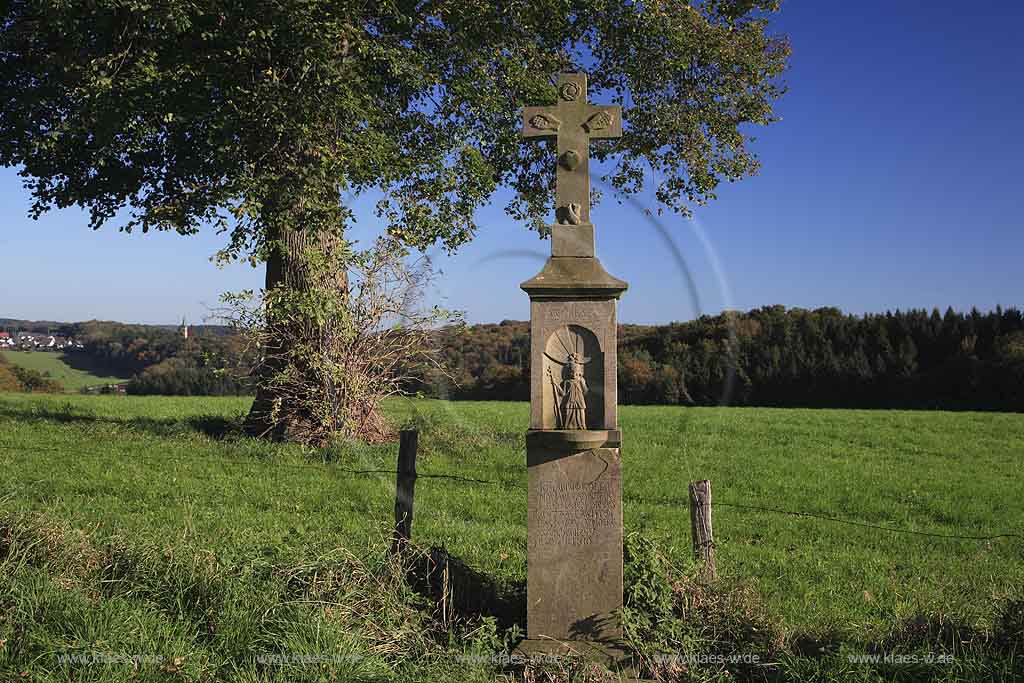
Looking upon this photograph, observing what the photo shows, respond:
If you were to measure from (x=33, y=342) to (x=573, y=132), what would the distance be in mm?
57413

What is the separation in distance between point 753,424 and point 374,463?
1297 centimetres

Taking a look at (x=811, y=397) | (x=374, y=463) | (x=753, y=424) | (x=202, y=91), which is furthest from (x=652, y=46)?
(x=811, y=397)

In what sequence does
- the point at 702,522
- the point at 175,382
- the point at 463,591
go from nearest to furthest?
the point at 463,591, the point at 702,522, the point at 175,382

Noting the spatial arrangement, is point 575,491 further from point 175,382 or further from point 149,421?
point 175,382

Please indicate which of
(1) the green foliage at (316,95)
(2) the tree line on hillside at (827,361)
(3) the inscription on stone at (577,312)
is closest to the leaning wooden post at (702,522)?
(3) the inscription on stone at (577,312)

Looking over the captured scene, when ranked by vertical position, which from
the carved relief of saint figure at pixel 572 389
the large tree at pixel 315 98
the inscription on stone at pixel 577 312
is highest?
the large tree at pixel 315 98

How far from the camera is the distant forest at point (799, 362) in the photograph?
3269 cm

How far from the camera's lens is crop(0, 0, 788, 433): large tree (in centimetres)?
1201

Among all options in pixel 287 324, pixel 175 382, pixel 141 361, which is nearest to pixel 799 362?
pixel 175 382

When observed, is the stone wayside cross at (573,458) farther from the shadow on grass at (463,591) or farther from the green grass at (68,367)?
the green grass at (68,367)

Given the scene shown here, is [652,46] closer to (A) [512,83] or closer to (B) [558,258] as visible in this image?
(A) [512,83]

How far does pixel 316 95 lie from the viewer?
12336 mm

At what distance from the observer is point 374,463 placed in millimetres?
12500

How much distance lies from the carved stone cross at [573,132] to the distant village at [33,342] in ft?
167
